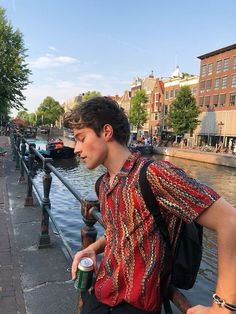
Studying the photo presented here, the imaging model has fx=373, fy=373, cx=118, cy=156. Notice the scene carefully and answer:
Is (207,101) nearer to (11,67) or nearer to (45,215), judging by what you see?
(11,67)

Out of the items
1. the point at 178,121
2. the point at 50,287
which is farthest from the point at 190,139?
the point at 50,287

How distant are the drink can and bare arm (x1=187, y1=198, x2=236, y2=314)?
661mm

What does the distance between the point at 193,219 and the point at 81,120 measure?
723mm

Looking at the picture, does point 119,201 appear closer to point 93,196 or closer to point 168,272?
point 168,272

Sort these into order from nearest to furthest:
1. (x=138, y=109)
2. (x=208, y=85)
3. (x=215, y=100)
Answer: (x=215, y=100), (x=208, y=85), (x=138, y=109)

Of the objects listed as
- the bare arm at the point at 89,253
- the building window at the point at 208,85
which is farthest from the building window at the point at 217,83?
the bare arm at the point at 89,253

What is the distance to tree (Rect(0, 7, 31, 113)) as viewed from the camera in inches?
834

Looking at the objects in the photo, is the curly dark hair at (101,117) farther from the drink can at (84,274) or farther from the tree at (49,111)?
the tree at (49,111)

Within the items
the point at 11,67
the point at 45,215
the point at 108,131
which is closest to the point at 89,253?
the point at 108,131

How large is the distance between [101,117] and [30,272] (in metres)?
2.34

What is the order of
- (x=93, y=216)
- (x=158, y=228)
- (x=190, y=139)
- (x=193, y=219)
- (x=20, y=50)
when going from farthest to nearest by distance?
(x=190, y=139) < (x=20, y=50) < (x=93, y=216) < (x=158, y=228) < (x=193, y=219)

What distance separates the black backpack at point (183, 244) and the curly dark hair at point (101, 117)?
0.27 metres

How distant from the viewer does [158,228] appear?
154 centimetres

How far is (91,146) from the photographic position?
5.71 ft
